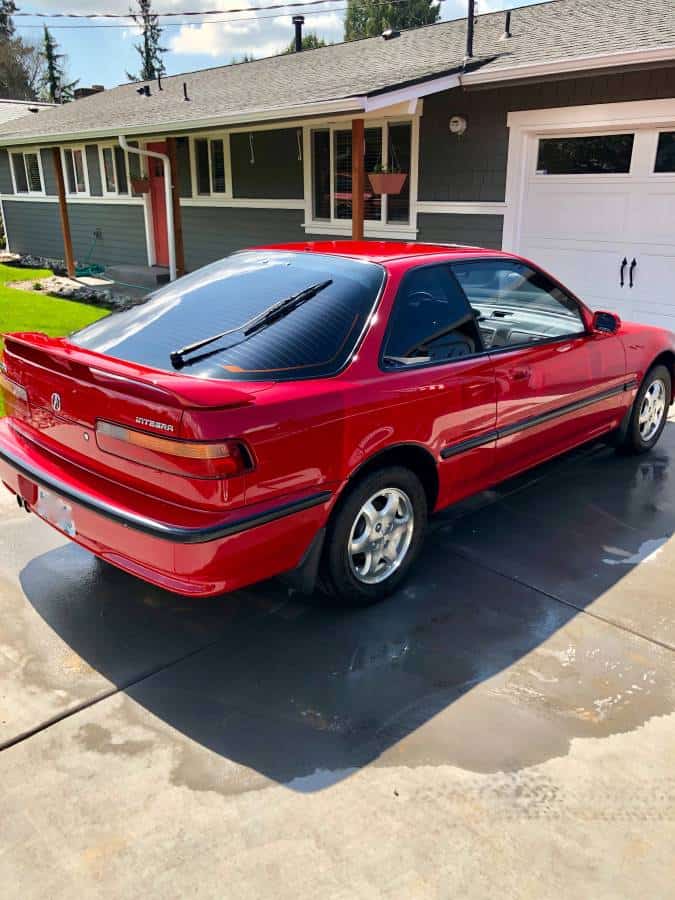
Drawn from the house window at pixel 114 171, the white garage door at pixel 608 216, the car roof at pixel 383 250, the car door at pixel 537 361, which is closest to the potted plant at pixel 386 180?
the white garage door at pixel 608 216

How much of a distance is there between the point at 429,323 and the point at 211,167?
11417mm

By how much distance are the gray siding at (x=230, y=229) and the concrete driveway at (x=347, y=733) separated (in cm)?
915

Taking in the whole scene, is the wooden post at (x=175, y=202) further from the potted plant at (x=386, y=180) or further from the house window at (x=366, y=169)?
the potted plant at (x=386, y=180)

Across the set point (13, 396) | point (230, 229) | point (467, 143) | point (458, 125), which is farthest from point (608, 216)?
point (230, 229)

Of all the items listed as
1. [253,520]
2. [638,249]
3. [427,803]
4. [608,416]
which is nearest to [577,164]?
[638,249]

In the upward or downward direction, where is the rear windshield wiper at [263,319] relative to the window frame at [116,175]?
downward

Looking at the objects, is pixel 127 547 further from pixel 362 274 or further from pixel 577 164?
pixel 577 164

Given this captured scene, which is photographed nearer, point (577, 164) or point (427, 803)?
point (427, 803)

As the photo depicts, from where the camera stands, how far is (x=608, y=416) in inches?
197

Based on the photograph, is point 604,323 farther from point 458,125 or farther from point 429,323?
point 458,125

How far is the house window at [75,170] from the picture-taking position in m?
17.4

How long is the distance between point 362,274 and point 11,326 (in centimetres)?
781

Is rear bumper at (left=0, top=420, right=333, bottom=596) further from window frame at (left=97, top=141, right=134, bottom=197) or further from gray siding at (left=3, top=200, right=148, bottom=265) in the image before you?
window frame at (left=97, top=141, right=134, bottom=197)

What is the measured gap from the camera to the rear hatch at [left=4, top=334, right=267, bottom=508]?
8.50 ft
